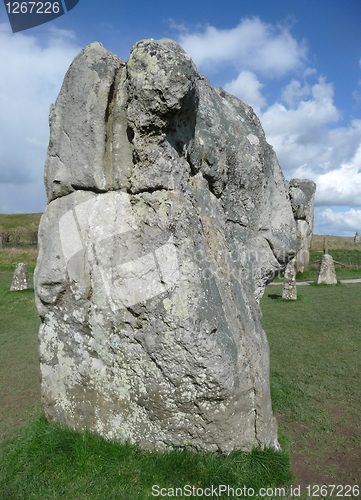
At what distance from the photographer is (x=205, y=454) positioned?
3283 mm

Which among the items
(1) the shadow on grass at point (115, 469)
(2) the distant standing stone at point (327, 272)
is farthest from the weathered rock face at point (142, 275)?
(2) the distant standing stone at point (327, 272)

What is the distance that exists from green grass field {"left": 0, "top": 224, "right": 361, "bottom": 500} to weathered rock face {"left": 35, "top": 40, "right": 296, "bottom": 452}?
0.19m

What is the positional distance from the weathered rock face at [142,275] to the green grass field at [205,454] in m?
0.19

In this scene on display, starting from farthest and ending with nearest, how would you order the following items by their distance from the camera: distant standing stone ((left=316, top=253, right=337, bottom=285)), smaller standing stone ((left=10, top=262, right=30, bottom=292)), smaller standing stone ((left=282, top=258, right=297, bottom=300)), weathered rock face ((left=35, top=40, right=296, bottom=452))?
distant standing stone ((left=316, top=253, right=337, bottom=285)), smaller standing stone ((left=10, top=262, right=30, bottom=292)), smaller standing stone ((left=282, top=258, right=297, bottom=300)), weathered rock face ((left=35, top=40, right=296, bottom=452))

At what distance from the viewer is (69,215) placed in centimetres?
363

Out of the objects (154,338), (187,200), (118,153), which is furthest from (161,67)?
(154,338)

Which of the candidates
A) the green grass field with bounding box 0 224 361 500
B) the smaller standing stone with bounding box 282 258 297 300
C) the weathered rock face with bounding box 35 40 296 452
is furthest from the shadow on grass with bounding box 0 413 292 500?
the smaller standing stone with bounding box 282 258 297 300

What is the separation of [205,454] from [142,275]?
1722 millimetres

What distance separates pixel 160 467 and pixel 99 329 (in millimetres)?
1338

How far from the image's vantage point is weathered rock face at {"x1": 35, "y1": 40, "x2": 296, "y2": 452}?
3.19 meters

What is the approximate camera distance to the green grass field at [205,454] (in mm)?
3162
